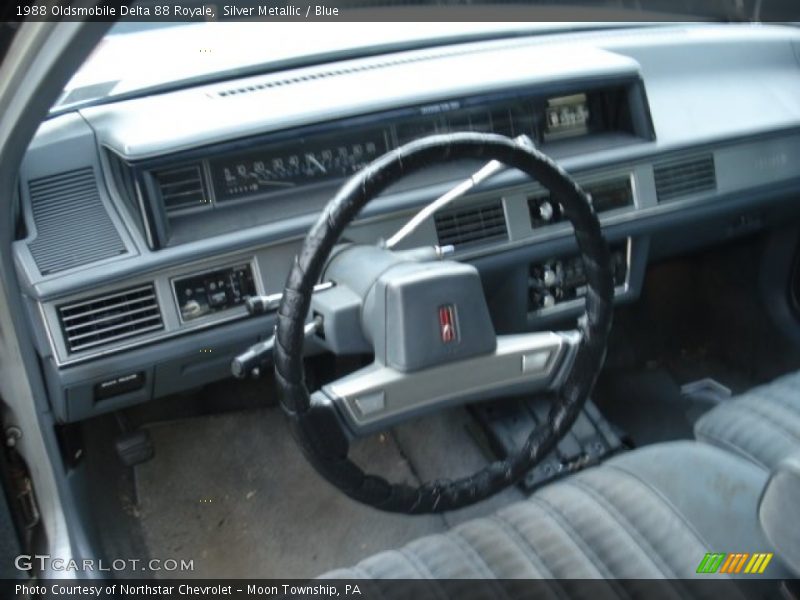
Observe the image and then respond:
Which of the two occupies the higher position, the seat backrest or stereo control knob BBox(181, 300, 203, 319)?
stereo control knob BBox(181, 300, 203, 319)

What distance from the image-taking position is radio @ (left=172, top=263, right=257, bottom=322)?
1901 millimetres

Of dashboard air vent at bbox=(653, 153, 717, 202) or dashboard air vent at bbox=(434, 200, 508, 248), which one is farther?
dashboard air vent at bbox=(653, 153, 717, 202)

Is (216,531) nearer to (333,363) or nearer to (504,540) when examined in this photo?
(333,363)

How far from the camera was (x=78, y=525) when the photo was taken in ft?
A: 6.54

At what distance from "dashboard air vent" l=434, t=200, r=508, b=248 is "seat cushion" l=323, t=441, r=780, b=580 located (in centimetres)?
64

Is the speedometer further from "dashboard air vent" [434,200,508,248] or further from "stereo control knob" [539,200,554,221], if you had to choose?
"stereo control knob" [539,200,554,221]

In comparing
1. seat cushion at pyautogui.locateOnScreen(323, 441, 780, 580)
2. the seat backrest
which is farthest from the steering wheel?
the seat backrest

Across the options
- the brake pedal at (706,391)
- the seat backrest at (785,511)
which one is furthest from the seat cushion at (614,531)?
the brake pedal at (706,391)

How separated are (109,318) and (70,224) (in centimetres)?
20

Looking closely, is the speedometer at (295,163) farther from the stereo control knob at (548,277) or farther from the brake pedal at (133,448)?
the brake pedal at (133,448)

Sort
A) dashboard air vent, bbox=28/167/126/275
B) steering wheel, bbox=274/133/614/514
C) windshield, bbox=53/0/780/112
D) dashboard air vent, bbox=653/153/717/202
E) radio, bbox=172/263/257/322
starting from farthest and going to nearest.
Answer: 1. dashboard air vent, bbox=653/153/717/202
2. windshield, bbox=53/0/780/112
3. radio, bbox=172/263/257/322
4. dashboard air vent, bbox=28/167/126/275
5. steering wheel, bbox=274/133/614/514

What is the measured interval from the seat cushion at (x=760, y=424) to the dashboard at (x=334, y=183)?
51 centimetres

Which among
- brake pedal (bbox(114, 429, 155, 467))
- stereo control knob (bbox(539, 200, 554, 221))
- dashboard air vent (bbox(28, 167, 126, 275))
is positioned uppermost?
dashboard air vent (bbox(28, 167, 126, 275))

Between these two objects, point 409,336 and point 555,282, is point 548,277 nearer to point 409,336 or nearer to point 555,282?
point 555,282
